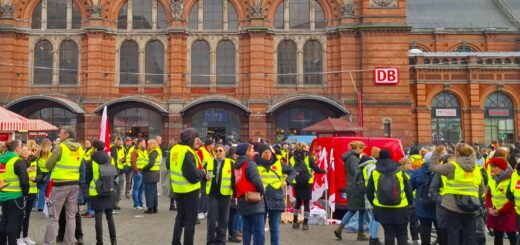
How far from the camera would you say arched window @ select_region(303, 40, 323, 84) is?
3306cm

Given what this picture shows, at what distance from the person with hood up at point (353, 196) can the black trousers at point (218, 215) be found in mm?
2995

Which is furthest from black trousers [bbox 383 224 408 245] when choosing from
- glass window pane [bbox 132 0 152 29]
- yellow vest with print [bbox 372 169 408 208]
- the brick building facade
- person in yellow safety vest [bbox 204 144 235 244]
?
glass window pane [bbox 132 0 152 29]

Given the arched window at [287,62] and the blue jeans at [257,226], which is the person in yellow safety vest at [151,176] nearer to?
the blue jeans at [257,226]

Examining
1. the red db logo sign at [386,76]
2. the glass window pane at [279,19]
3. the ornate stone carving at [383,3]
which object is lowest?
the red db logo sign at [386,76]

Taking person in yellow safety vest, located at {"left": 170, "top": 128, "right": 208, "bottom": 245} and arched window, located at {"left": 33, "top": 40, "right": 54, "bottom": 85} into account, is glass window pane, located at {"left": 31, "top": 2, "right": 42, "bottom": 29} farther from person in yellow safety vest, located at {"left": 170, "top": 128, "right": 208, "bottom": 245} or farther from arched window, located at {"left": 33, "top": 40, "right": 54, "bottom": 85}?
person in yellow safety vest, located at {"left": 170, "top": 128, "right": 208, "bottom": 245}

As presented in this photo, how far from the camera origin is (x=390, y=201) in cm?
868

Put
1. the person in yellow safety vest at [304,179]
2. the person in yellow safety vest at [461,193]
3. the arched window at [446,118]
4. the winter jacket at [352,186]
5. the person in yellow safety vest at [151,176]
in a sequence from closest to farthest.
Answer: the person in yellow safety vest at [461,193] → the winter jacket at [352,186] → the person in yellow safety vest at [304,179] → the person in yellow safety vest at [151,176] → the arched window at [446,118]

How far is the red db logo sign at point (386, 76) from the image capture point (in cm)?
3142

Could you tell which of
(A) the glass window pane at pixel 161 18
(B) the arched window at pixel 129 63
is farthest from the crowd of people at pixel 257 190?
(A) the glass window pane at pixel 161 18

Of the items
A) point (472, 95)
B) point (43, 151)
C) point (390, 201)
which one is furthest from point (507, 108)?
point (43, 151)

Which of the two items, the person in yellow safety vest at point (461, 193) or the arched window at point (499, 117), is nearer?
the person in yellow safety vest at point (461, 193)

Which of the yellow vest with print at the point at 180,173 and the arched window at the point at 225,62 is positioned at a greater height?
the arched window at the point at 225,62

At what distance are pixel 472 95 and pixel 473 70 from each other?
6.28 feet

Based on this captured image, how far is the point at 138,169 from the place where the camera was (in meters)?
15.9
